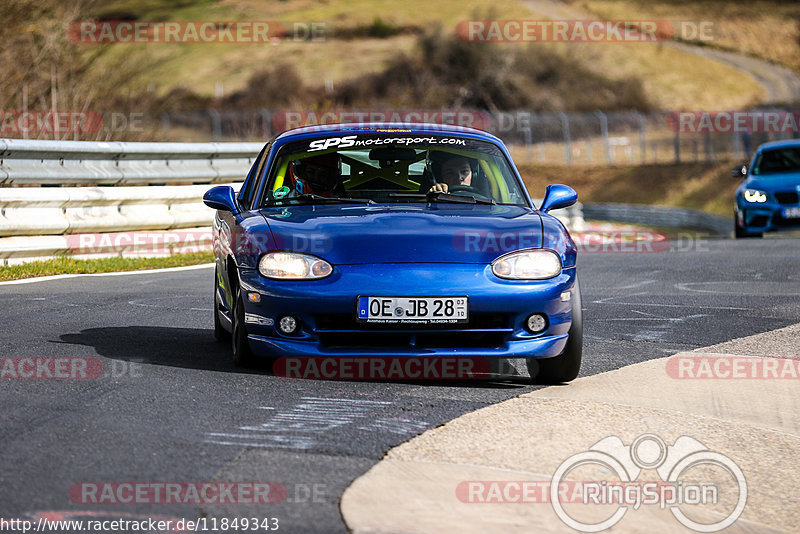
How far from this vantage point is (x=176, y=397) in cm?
625

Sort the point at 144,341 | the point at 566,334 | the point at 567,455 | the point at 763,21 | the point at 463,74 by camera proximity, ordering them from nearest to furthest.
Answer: the point at 567,455 < the point at 566,334 < the point at 144,341 < the point at 463,74 < the point at 763,21

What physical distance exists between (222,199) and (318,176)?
593 mm

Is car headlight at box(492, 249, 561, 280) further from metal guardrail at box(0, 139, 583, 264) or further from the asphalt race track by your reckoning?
metal guardrail at box(0, 139, 583, 264)

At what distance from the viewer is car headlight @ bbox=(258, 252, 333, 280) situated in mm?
6617

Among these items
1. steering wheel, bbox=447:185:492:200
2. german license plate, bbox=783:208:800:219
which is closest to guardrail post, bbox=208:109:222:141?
german license plate, bbox=783:208:800:219

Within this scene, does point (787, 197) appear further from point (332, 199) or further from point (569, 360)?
point (569, 360)

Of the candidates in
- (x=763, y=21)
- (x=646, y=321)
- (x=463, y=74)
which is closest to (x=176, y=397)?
(x=646, y=321)

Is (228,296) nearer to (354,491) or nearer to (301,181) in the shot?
(301,181)

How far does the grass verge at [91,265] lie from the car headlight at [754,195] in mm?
9824

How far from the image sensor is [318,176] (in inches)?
311

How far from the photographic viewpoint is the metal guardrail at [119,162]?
12578mm

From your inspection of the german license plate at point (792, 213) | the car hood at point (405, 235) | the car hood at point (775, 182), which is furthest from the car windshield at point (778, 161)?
the car hood at point (405, 235)

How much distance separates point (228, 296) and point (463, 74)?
67584mm

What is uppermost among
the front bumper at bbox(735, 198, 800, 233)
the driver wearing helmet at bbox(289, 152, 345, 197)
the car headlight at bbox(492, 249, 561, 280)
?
the driver wearing helmet at bbox(289, 152, 345, 197)
